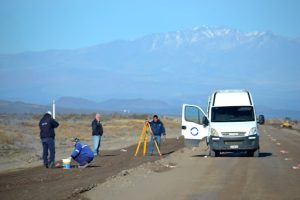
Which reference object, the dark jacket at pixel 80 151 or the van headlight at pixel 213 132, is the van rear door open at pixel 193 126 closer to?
the van headlight at pixel 213 132

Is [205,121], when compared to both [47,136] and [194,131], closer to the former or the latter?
[194,131]

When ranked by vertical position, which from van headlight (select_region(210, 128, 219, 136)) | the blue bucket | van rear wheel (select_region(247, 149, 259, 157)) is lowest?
the blue bucket

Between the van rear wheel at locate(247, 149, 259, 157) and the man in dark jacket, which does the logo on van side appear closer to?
the van rear wheel at locate(247, 149, 259, 157)

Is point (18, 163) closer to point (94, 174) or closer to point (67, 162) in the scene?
point (67, 162)

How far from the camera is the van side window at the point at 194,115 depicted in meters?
29.3

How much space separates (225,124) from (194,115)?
1300 millimetres

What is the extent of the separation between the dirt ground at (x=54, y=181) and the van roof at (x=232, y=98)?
17.1ft

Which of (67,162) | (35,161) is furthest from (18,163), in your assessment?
(67,162)

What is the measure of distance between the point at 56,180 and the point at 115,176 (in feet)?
5.45

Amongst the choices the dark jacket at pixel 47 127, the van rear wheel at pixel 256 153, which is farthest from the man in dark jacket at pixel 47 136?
the van rear wheel at pixel 256 153

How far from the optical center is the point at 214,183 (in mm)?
18453

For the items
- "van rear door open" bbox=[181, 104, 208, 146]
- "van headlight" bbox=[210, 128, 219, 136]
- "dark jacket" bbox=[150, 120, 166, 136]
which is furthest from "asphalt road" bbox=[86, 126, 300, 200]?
"dark jacket" bbox=[150, 120, 166, 136]

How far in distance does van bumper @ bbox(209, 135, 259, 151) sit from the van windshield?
104cm

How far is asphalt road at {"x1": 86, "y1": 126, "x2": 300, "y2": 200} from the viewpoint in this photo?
15.9 metres
